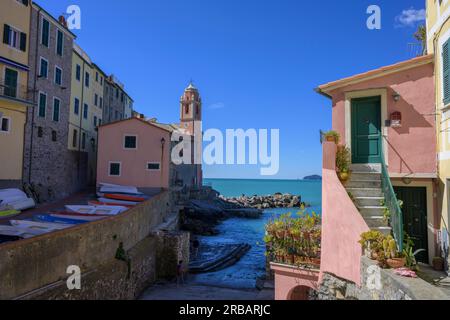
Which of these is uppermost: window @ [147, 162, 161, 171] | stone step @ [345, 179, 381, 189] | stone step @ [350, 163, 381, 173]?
window @ [147, 162, 161, 171]

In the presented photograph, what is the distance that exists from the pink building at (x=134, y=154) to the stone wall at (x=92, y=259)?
827 cm

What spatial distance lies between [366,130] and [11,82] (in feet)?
72.8

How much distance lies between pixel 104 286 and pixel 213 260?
1400 centimetres

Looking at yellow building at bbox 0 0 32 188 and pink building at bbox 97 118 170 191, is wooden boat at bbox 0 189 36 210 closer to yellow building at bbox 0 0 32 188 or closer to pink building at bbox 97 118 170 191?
yellow building at bbox 0 0 32 188

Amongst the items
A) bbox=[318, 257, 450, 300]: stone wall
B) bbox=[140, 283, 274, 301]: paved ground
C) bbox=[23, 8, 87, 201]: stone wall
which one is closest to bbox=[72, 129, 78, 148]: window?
bbox=[23, 8, 87, 201]: stone wall

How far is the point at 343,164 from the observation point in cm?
1033

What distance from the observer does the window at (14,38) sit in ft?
71.6

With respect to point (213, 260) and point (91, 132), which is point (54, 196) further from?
point (213, 260)

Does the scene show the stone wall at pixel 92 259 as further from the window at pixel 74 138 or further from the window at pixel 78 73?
the window at pixel 78 73

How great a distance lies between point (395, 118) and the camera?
10.5 metres

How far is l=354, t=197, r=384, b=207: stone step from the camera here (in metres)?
9.53

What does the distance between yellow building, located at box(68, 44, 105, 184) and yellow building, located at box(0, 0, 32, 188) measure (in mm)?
7506

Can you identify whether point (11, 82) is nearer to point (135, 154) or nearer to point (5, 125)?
point (5, 125)
